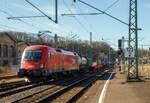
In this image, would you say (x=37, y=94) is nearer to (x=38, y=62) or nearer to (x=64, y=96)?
(x=64, y=96)

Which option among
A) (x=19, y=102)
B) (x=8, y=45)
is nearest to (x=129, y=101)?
(x=19, y=102)

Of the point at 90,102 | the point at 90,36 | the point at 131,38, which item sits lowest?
the point at 90,102

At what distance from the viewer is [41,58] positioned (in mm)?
17938

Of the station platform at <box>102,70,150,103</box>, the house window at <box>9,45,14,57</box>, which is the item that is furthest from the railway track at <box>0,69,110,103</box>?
the house window at <box>9,45,14,57</box>

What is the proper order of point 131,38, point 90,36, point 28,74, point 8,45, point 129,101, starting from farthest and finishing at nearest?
point 90,36 < point 8,45 < point 131,38 < point 28,74 < point 129,101

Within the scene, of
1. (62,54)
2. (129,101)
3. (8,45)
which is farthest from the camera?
(8,45)

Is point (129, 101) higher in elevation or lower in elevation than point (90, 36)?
lower

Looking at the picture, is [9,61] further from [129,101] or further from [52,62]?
[129,101]

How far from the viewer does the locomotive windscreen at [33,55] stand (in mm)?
17992

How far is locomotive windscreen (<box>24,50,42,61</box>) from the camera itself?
1799 cm

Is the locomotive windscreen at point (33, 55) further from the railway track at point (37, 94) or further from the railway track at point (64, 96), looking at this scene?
the railway track at point (64, 96)

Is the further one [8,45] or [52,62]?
[8,45]

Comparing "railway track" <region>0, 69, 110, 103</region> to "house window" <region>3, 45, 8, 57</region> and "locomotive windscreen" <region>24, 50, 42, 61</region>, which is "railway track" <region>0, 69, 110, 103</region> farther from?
"house window" <region>3, 45, 8, 57</region>

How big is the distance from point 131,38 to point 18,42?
42530 mm
